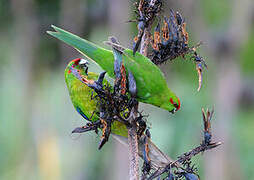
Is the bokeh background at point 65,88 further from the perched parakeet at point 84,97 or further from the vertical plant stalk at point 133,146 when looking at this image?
the vertical plant stalk at point 133,146

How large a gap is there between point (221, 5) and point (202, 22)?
1.96 metres

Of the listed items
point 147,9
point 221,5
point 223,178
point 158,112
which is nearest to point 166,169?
point 147,9

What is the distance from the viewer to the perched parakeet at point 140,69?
9.82 feet

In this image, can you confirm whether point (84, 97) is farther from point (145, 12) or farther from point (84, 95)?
point (145, 12)

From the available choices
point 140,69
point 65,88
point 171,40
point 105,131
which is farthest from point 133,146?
point 65,88

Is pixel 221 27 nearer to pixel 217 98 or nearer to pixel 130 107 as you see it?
pixel 217 98

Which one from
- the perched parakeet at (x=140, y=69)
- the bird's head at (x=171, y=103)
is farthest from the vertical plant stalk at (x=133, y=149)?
the bird's head at (x=171, y=103)

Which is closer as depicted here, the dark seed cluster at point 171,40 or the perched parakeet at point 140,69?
the dark seed cluster at point 171,40

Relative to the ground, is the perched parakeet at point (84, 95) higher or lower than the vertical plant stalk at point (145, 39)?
lower

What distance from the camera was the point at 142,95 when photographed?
120 inches

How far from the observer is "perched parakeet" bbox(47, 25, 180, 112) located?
2992 mm

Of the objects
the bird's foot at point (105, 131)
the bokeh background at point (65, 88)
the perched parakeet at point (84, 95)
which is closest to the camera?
the bird's foot at point (105, 131)

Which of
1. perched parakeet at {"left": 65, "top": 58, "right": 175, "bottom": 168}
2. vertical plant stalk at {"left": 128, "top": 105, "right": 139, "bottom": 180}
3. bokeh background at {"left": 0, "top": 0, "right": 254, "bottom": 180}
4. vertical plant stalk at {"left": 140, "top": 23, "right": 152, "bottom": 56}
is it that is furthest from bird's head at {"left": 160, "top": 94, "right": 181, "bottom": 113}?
bokeh background at {"left": 0, "top": 0, "right": 254, "bottom": 180}

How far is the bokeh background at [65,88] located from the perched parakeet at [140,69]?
6548 mm
